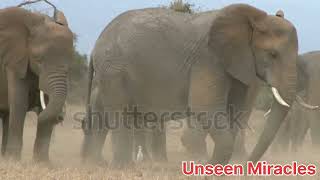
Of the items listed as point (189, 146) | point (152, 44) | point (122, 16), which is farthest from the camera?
point (189, 146)

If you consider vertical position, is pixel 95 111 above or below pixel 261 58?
below

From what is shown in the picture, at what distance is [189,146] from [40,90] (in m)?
4.42

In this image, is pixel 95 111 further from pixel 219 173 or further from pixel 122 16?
pixel 219 173

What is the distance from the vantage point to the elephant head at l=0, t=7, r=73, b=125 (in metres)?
9.02

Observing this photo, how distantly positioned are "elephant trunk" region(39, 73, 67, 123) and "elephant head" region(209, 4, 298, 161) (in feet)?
7.12

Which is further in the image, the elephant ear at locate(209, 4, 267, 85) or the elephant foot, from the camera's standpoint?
the elephant foot

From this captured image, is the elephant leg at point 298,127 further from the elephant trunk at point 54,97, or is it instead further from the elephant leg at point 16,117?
the elephant leg at point 16,117

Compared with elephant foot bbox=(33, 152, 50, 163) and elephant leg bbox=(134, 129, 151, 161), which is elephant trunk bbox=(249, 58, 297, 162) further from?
elephant leg bbox=(134, 129, 151, 161)

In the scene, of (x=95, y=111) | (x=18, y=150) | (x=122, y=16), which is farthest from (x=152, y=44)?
(x=18, y=150)

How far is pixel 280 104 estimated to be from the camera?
8164mm

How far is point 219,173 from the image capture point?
8.21 meters

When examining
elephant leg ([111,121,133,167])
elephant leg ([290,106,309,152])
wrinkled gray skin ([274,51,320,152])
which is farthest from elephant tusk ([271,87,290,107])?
elephant leg ([290,106,309,152])

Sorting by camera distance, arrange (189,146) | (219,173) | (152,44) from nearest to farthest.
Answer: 1. (219,173)
2. (152,44)
3. (189,146)

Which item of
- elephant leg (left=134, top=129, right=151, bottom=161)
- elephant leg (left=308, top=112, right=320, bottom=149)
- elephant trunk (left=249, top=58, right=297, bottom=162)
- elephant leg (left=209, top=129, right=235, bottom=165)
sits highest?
elephant trunk (left=249, top=58, right=297, bottom=162)
